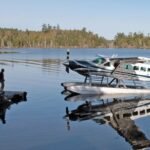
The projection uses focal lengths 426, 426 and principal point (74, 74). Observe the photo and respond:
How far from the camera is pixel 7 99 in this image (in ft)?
80.5

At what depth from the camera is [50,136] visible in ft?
58.3

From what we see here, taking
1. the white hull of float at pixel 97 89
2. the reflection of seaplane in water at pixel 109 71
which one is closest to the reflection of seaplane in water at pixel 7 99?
the white hull of float at pixel 97 89

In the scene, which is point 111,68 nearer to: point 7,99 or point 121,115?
point 121,115

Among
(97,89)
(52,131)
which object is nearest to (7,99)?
(52,131)

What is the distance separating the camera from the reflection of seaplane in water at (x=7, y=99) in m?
22.6

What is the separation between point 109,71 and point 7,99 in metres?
10.2

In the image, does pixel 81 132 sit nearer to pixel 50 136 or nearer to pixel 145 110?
pixel 50 136

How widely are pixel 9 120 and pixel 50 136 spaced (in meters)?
3.71

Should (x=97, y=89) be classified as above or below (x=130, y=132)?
below

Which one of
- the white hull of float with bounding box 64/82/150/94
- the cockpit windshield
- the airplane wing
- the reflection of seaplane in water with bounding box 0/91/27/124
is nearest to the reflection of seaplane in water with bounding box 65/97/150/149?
the airplane wing

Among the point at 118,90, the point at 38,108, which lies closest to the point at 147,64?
the point at 118,90

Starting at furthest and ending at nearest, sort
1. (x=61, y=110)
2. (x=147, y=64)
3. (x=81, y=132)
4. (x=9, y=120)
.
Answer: (x=147, y=64) → (x=61, y=110) → (x=9, y=120) → (x=81, y=132)

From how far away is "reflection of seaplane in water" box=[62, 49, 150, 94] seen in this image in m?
31.0

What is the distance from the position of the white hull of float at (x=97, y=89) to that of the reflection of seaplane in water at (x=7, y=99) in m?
4.36
